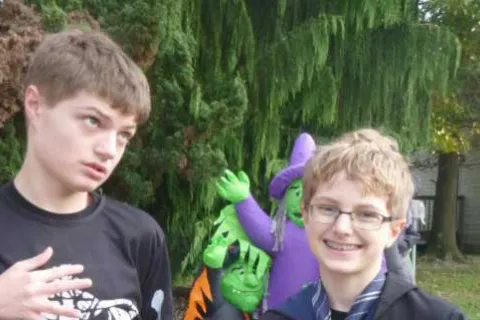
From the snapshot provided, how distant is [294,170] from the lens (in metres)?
4.39

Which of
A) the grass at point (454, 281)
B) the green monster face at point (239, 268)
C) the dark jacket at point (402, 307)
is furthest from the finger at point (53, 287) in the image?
the grass at point (454, 281)

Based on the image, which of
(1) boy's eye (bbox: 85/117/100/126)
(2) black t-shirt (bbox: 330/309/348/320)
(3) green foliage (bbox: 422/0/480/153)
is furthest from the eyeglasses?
(3) green foliage (bbox: 422/0/480/153)

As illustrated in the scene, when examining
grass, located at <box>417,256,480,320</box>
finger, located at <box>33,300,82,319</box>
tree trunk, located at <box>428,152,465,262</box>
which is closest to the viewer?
finger, located at <box>33,300,82,319</box>

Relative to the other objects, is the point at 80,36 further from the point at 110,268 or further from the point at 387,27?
the point at 387,27

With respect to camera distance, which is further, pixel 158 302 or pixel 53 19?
pixel 53 19

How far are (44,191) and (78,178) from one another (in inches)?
4.7

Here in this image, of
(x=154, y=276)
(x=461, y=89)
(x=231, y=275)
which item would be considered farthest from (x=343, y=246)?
(x=461, y=89)

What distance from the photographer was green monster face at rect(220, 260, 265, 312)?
4.35 meters

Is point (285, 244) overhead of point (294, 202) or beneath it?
beneath

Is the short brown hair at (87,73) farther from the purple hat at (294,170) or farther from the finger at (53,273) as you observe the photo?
the purple hat at (294,170)

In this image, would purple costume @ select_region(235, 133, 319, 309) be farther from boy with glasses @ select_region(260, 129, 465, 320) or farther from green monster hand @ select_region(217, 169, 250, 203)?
boy with glasses @ select_region(260, 129, 465, 320)

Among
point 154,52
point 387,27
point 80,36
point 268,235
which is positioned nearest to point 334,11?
point 387,27

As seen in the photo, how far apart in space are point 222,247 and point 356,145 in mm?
2457

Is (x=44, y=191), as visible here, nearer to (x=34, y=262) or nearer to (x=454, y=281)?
(x=34, y=262)
